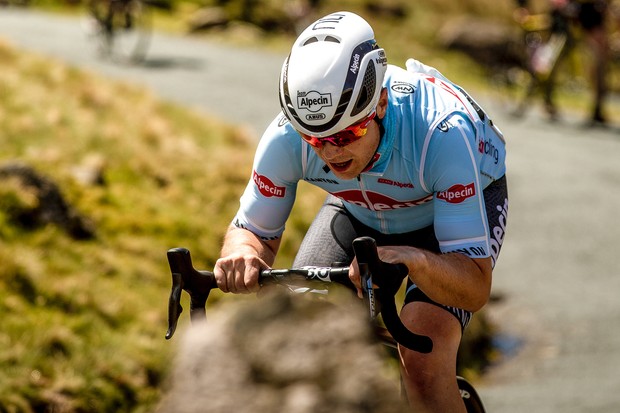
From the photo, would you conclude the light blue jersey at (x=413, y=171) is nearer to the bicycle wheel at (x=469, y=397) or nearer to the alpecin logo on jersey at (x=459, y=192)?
the alpecin logo on jersey at (x=459, y=192)

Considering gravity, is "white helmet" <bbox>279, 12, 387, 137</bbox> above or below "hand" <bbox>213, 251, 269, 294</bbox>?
above

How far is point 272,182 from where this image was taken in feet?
15.2

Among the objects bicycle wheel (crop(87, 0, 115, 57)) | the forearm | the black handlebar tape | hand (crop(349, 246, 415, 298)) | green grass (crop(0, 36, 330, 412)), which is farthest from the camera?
bicycle wheel (crop(87, 0, 115, 57))

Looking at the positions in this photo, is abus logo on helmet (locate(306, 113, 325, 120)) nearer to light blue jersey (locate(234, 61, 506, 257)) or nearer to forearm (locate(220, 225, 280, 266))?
light blue jersey (locate(234, 61, 506, 257))

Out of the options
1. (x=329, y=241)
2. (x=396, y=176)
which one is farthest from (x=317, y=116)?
(x=329, y=241)

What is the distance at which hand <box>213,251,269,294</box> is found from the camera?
13.8ft

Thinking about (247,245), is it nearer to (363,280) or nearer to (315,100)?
(315,100)

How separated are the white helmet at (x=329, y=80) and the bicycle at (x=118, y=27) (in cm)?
1847

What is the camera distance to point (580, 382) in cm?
1132

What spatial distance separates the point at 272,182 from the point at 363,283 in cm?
109

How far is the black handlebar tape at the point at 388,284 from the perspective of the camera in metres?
3.61

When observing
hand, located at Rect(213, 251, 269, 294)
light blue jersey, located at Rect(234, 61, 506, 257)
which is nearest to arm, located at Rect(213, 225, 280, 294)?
hand, located at Rect(213, 251, 269, 294)

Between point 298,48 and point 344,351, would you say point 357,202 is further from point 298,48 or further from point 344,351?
point 344,351

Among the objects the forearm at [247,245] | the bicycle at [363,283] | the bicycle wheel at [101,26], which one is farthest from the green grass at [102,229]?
the bicycle wheel at [101,26]
